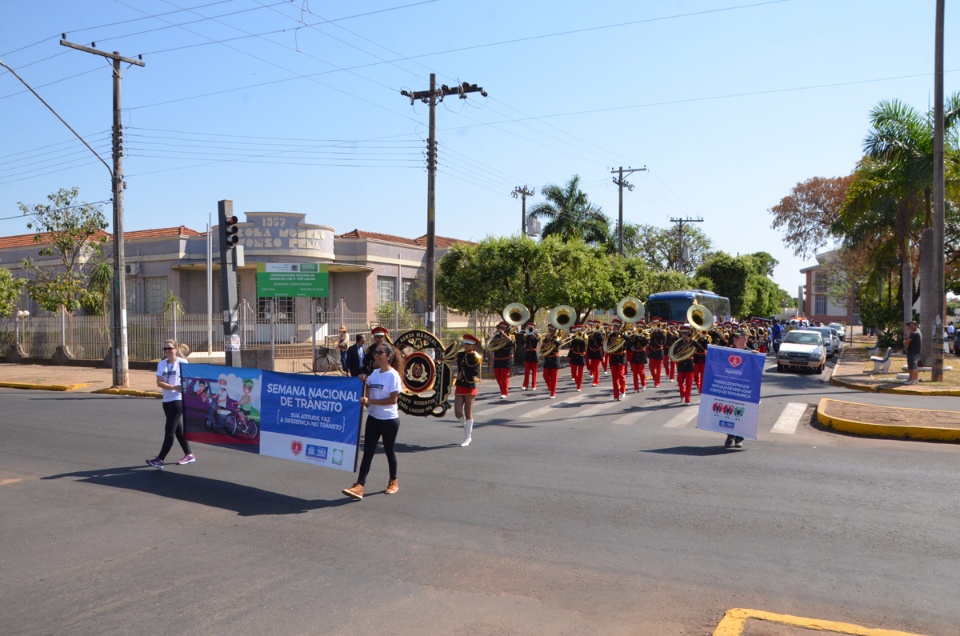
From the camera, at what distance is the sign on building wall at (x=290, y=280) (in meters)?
23.3

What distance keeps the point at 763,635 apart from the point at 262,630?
308cm

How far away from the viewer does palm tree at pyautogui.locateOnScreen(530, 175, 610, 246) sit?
44.2 meters

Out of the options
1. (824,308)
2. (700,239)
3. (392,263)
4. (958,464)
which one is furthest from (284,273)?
Answer: (824,308)

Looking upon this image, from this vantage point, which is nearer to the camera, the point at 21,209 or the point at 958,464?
the point at 958,464

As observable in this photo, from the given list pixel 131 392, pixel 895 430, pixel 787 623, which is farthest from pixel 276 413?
pixel 131 392

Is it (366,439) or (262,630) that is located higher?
(366,439)

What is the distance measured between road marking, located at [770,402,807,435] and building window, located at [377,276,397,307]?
79.2 feet

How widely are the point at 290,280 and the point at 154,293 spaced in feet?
53.2

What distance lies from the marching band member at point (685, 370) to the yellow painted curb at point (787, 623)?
38.5 ft

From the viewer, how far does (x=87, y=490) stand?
8812 mm

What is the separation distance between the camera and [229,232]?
17.5 m

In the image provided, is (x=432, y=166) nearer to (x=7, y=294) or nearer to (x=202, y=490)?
(x=202, y=490)

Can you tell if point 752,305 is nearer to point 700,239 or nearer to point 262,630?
point 700,239

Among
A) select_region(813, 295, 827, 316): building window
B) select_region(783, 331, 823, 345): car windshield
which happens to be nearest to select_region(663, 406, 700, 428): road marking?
select_region(783, 331, 823, 345): car windshield
